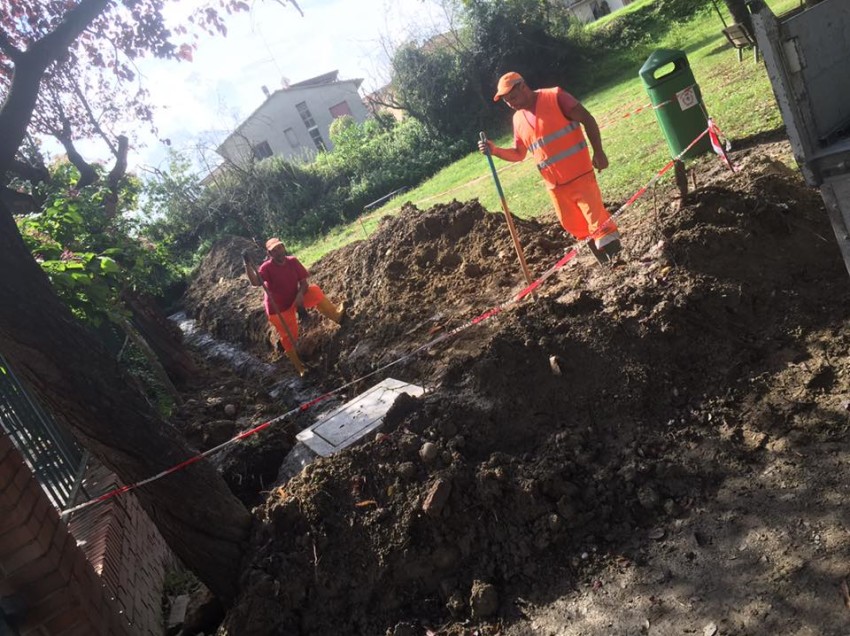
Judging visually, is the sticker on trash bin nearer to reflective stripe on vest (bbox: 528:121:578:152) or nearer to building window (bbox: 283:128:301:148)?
reflective stripe on vest (bbox: 528:121:578:152)

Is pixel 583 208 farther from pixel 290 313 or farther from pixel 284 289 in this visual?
pixel 290 313

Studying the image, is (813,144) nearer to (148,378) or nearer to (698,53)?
(148,378)

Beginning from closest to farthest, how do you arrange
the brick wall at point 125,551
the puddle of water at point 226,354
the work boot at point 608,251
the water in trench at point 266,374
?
the brick wall at point 125,551, the water in trench at point 266,374, the work boot at point 608,251, the puddle of water at point 226,354

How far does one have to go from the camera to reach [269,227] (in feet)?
82.5

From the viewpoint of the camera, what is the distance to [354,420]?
15.6 feet

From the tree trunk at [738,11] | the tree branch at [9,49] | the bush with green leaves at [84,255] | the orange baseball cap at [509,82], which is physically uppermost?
the tree branch at [9,49]

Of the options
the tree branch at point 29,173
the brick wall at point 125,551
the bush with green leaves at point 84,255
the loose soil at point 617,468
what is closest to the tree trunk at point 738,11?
the loose soil at point 617,468

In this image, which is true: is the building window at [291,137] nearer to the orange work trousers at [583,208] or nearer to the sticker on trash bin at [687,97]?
the sticker on trash bin at [687,97]

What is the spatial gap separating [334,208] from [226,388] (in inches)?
657

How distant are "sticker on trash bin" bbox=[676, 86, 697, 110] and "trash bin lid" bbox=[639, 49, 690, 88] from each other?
28cm

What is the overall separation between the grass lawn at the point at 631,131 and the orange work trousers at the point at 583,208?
2.13m

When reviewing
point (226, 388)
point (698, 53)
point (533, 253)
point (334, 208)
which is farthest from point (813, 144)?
point (334, 208)

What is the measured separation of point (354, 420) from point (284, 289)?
3.45 metres

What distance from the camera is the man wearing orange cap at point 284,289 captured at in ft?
25.3
